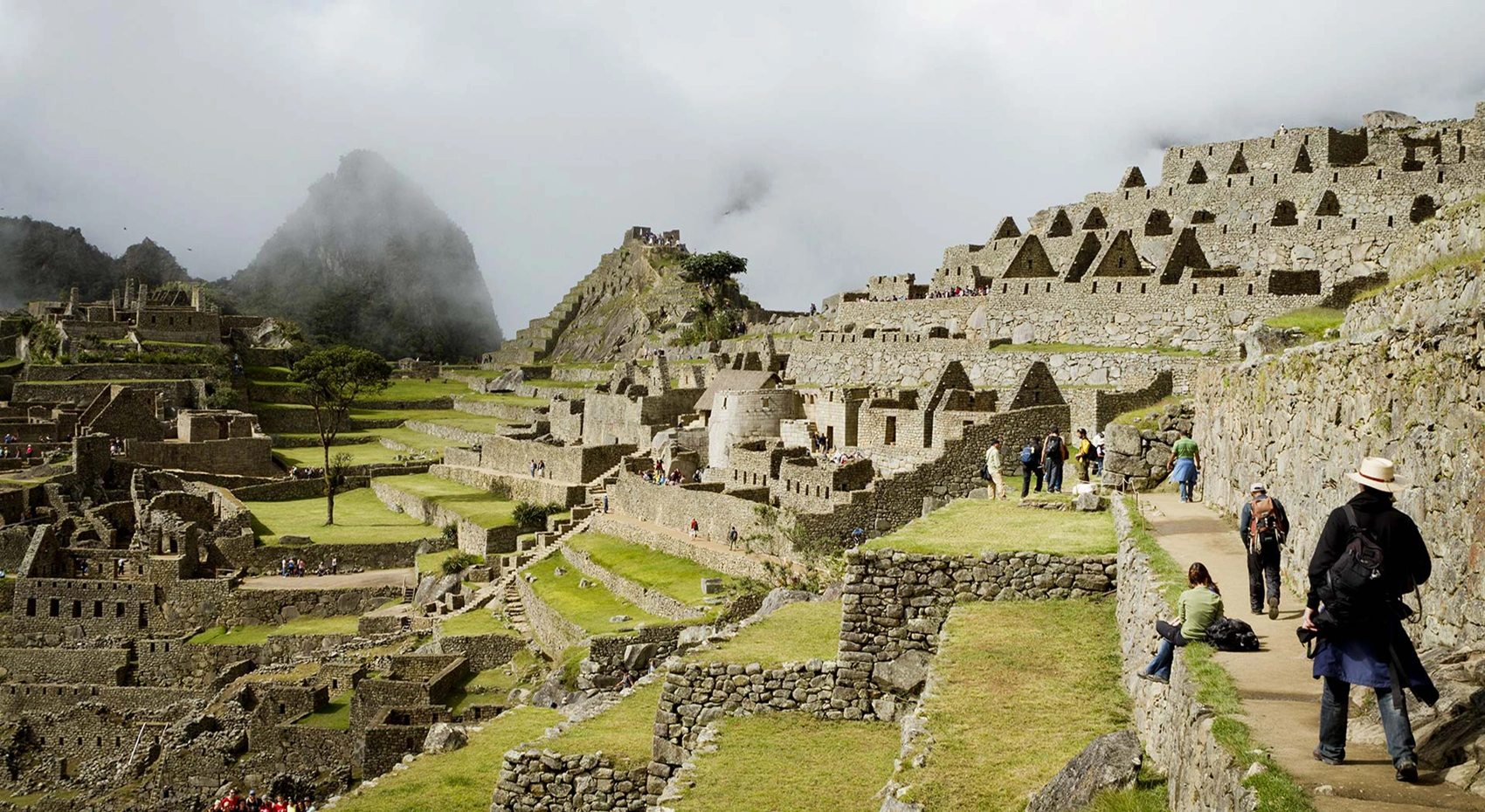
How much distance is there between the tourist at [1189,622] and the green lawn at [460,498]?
31.2 metres

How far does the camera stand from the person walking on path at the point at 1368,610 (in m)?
5.71

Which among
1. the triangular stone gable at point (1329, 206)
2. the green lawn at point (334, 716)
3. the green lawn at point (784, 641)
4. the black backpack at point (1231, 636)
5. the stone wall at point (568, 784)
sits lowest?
the green lawn at point (334, 716)

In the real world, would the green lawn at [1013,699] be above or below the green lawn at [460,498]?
above

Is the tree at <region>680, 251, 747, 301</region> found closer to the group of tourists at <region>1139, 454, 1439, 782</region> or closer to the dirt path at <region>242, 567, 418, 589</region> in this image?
the dirt path at <region>242, 567, 418, 589</region>

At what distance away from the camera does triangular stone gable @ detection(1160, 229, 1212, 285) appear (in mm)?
34312

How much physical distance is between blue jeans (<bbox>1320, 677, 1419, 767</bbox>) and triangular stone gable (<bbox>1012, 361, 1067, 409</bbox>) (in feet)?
69.5

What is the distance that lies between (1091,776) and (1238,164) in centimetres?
3664

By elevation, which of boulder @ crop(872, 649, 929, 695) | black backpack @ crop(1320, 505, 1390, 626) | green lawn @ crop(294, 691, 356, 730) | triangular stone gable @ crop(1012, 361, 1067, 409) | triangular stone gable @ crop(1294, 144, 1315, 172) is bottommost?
green lawn @ crop(294, 691, 356, 730)

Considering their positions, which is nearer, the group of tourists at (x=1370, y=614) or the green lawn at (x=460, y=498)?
the group of tourists at (x=1370, y=614)

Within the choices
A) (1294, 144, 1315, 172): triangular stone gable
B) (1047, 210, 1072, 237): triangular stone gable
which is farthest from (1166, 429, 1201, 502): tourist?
(1047, 210, 1072, 237): triangular stone gable

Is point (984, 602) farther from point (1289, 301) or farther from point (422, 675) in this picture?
point (1289, 301)

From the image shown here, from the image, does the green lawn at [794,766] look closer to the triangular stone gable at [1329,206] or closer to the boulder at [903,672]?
the boulder at [903,672]

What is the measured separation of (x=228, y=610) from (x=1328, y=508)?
3385 centimetres

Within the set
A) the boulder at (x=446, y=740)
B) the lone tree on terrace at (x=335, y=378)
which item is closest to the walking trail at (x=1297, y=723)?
the boulder at (x=446, y=740)
